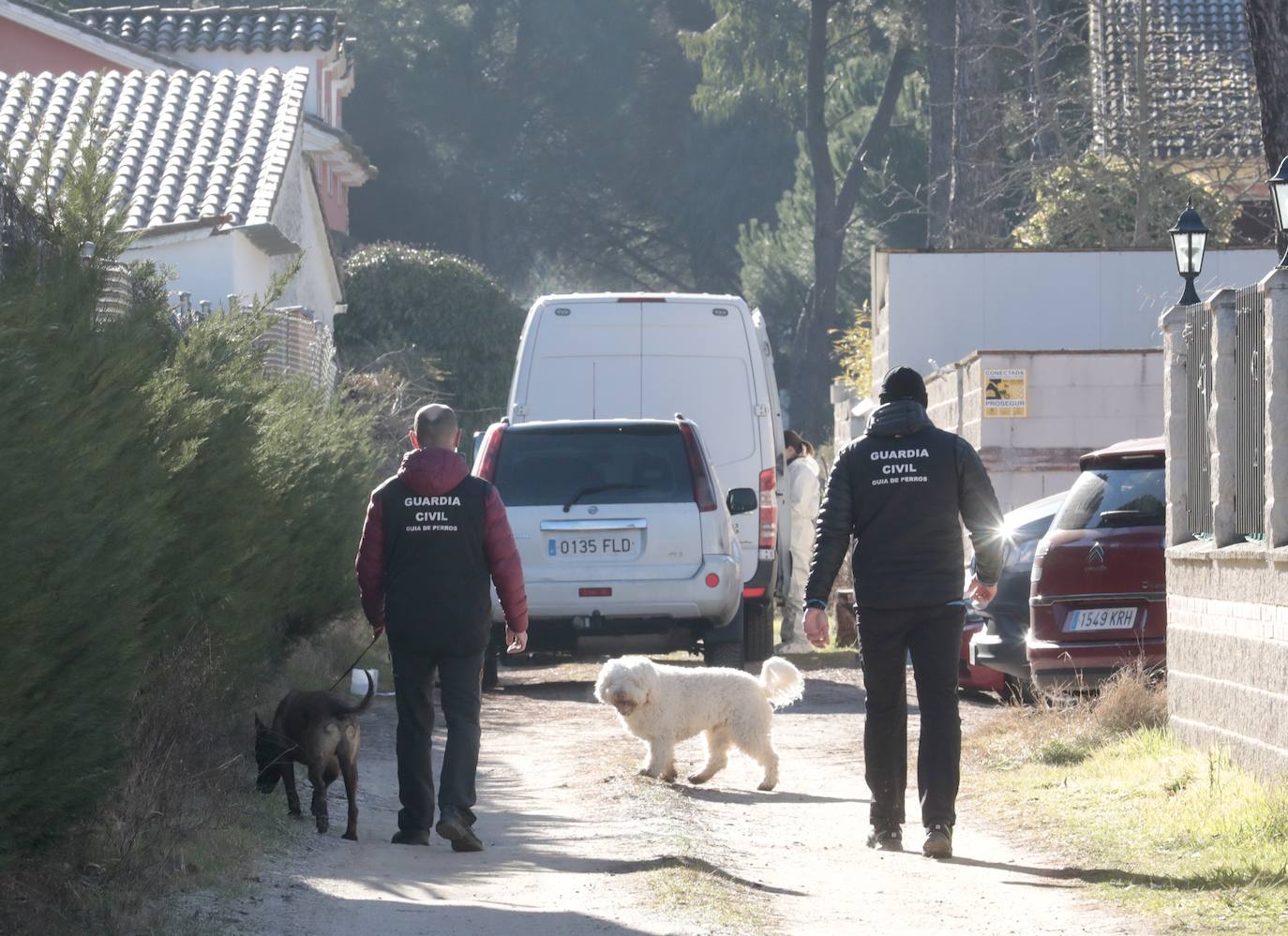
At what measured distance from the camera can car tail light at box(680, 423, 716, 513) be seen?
14.0m

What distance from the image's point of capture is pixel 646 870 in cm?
760

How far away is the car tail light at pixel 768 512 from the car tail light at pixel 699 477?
6.12 feet

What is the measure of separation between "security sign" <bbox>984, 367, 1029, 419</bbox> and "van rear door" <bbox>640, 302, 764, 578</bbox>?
290 centimetres

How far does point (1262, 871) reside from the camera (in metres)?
7.38

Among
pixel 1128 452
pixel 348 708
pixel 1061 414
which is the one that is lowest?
pixel 348 708

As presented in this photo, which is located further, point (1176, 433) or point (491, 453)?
point (491, 453)

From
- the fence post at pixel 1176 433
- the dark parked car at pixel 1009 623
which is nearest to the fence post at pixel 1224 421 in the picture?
the fence post at pixel 1176 433

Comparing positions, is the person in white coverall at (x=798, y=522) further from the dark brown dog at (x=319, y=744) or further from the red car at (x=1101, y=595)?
the dark brown dog at (x=319, y=744)

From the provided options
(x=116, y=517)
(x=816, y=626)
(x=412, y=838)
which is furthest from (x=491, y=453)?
(x=116, y=517)

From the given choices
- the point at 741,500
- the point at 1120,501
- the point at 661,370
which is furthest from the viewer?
the point at 661,370

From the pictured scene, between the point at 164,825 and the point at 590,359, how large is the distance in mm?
9241

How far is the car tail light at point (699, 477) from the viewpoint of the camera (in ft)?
45.8

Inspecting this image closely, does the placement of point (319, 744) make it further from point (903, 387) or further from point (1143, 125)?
point (1143, 125)

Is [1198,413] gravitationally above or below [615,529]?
above
